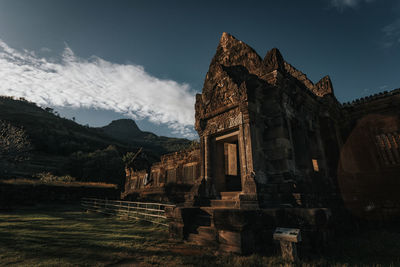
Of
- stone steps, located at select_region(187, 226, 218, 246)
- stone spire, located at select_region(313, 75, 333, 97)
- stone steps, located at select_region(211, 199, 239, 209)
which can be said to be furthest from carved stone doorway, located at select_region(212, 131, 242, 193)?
stone spire, located at select_region(313, 75, 333, 97)

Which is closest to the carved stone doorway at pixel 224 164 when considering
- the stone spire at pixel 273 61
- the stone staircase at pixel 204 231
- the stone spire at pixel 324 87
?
the stone staircase at pixel 204 231

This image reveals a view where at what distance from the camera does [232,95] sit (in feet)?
23.6

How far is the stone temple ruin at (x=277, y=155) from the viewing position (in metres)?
4.76

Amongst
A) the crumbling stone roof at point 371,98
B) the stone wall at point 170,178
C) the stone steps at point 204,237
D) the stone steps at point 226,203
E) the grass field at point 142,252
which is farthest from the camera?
the stone wall at point 170,178

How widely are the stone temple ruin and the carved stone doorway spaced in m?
0.04

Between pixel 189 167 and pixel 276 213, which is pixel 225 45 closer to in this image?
pixel 276 213

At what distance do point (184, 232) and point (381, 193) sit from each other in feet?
29.9

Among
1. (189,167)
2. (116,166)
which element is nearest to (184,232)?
(189,167)

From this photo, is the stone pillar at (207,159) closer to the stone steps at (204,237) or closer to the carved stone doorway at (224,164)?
the carved stone doorway at (224,164)

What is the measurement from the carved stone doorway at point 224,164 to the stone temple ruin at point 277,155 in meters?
0.04

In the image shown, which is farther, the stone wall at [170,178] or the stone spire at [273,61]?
the stone wall at [170,178]

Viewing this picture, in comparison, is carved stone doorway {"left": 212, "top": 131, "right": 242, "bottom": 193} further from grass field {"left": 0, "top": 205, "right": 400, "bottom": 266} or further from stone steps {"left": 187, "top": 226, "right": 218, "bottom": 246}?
grass field {"left": 0, "top": 205, "right": 400, "bottom": 266}

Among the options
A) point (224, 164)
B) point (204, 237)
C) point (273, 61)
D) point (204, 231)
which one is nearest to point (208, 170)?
point (224, 164)

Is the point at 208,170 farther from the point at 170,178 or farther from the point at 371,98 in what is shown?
the point at 170,178
